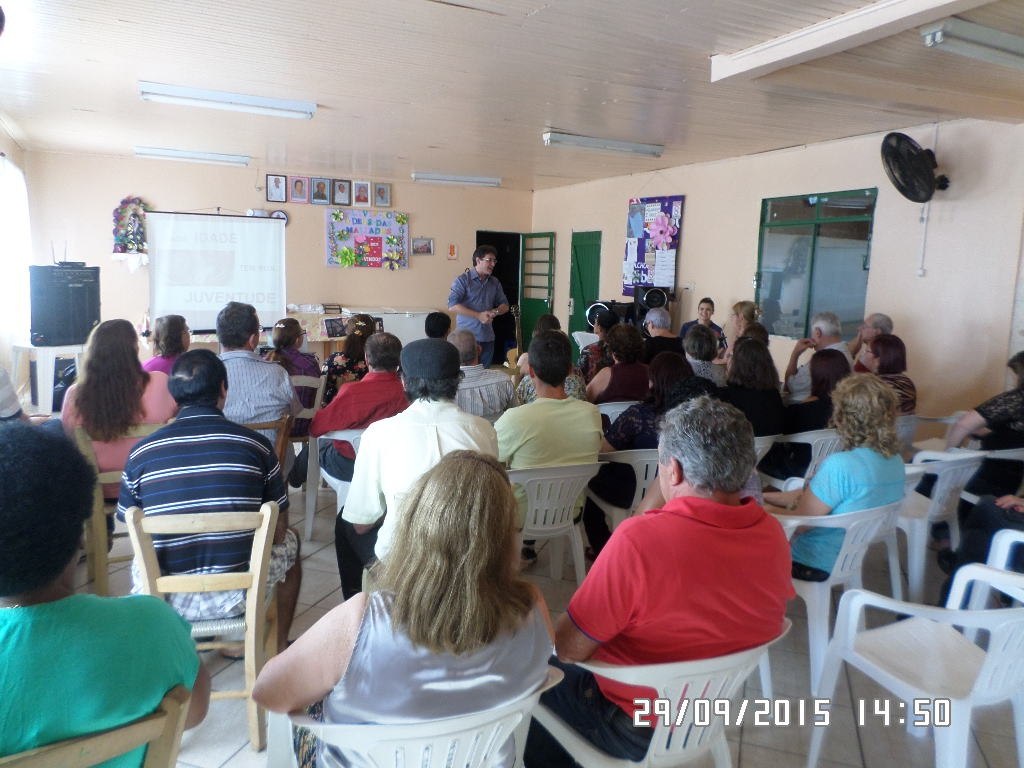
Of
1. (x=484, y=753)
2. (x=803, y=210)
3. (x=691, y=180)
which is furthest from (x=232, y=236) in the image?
(x=484, y=753)

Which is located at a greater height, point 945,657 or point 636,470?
point 636,470

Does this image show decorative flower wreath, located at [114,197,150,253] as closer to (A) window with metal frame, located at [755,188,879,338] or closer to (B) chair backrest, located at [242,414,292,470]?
(B) chair backrest, located at [242,414,292,470]

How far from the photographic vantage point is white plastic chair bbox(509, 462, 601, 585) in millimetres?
2745

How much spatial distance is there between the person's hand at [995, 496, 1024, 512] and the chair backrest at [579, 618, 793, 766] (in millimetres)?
1622

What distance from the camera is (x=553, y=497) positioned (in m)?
2.84

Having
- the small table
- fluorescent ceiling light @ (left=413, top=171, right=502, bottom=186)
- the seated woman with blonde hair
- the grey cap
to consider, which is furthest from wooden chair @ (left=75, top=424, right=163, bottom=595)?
fluorescent ceiling light @ (left=413, top=171, right=502, bottom=186)

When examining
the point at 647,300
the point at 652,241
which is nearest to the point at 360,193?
the point at 652,241

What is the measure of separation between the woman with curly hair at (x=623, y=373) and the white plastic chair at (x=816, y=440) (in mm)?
755

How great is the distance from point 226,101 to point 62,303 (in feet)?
9.86

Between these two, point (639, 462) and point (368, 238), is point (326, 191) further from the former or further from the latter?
point (639, 462)

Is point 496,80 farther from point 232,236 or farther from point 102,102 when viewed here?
point 232,236

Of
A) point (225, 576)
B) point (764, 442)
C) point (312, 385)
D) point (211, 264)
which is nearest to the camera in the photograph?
point (225, 576)

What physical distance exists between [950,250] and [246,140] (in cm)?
634

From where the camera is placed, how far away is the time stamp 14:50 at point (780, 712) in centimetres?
148
